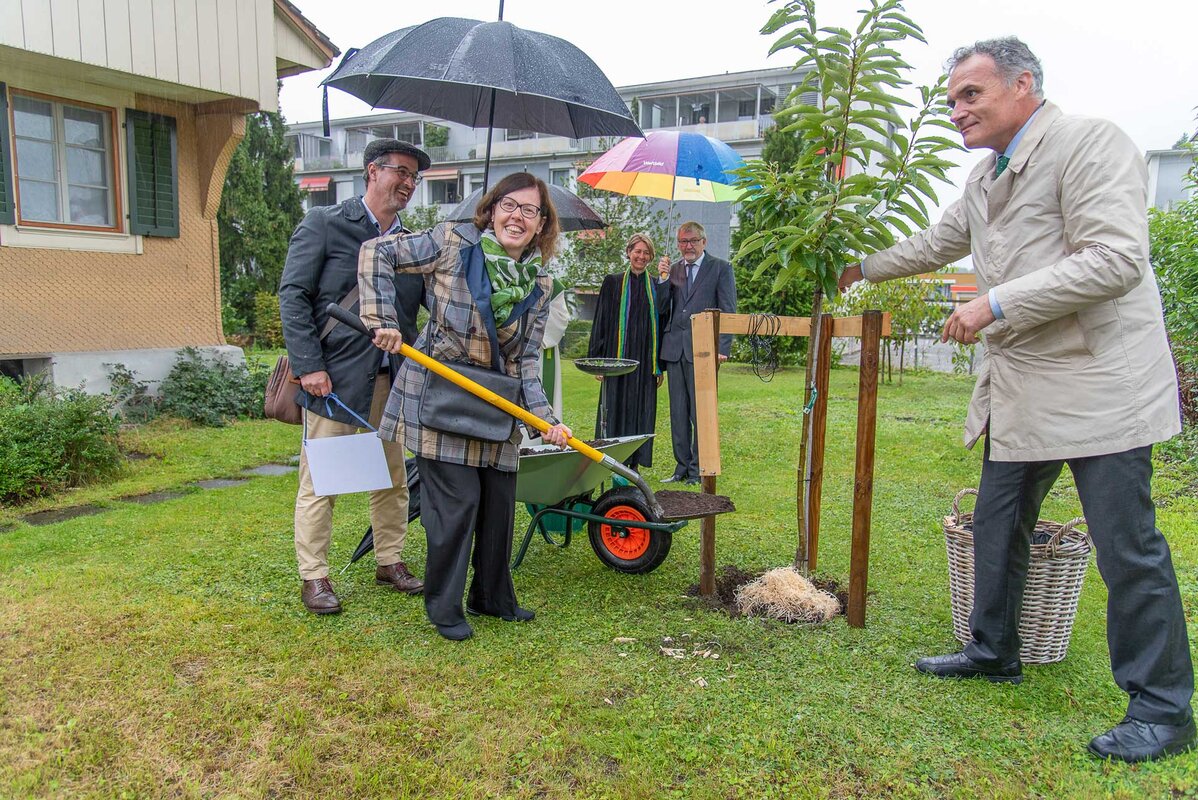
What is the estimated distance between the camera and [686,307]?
590cm

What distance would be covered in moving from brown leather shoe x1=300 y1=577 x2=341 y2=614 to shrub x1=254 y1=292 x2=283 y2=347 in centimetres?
1482

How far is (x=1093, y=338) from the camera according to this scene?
7.52 ft

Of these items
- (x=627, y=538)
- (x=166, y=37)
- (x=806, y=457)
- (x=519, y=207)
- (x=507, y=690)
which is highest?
(x=166, y=37)

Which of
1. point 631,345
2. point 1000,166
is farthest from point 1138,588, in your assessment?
point 631,345

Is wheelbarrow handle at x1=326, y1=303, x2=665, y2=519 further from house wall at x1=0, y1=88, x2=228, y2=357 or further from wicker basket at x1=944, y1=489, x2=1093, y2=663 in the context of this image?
house wall at x1=0, y1=88, x2=228, y2=357

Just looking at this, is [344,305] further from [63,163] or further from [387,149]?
[63,163]

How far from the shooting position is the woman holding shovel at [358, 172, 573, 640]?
2.96 meters

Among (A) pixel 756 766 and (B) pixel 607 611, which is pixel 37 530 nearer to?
(B) pixel 607 611

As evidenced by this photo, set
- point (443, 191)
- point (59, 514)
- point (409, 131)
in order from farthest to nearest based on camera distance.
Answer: point (409, 131) → point (443, 191) → point (59, 514)

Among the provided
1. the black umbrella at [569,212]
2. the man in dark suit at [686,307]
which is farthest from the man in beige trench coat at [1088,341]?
the black umbrella at [569,212]

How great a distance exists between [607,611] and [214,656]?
1.46 meters

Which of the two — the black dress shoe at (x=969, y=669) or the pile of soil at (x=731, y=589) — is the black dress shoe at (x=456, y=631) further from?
the black dress shoe at (x=969, y=669)

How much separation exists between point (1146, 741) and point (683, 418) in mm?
3898

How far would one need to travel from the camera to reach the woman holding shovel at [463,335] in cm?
296
